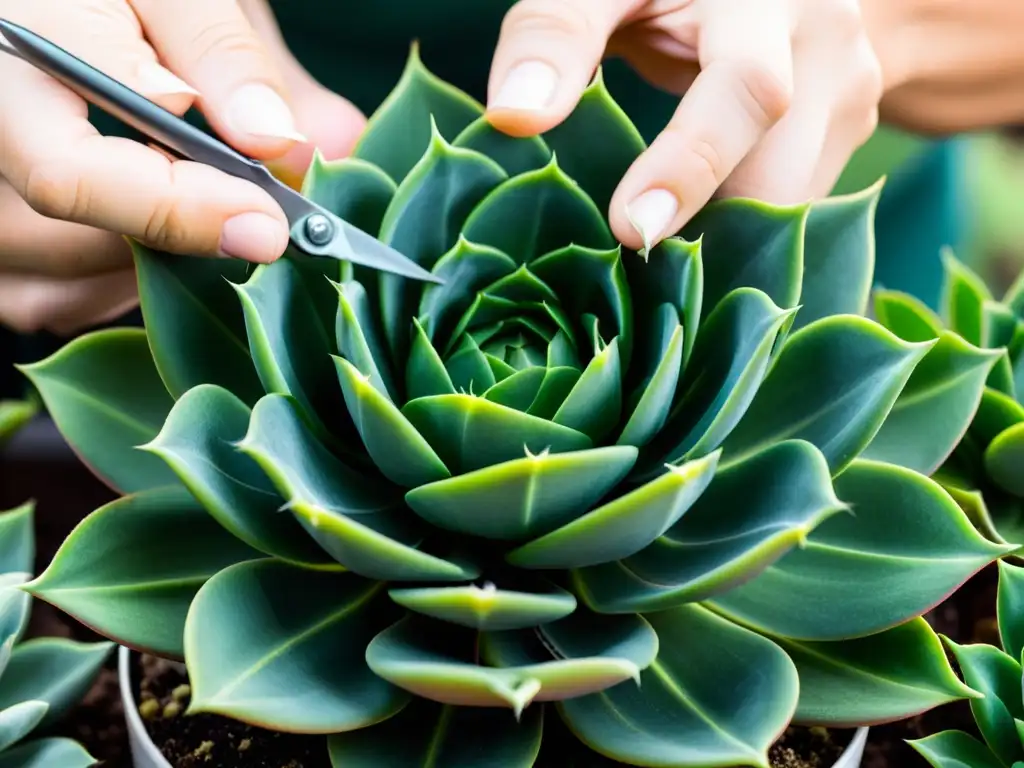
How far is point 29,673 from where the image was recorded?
0.51 meters

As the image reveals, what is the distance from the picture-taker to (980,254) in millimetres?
1666

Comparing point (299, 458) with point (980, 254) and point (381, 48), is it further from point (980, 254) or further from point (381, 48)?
point (980, 254)

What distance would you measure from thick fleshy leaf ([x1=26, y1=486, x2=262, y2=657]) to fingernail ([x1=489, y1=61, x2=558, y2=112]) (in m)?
0.26

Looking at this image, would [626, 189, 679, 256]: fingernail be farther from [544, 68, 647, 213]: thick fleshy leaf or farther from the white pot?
the white pot

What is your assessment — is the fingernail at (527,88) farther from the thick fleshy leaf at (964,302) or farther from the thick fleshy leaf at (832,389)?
the thick fleshy leaf at (964,302)

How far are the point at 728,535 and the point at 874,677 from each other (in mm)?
96

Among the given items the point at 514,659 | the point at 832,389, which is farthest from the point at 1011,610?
the point at 514,659

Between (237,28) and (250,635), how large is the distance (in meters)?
0.37

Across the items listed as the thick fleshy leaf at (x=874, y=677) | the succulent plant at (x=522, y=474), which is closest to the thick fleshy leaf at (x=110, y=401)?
the succulent plant at (x=522, y=474)

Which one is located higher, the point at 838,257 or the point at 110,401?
the point at 838,257

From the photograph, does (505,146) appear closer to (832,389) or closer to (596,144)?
(596,144)

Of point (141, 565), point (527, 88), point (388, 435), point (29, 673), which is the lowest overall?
point (29, 673)

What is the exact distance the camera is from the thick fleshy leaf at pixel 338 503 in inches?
14.7

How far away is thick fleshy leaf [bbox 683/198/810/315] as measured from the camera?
0.48 metres
